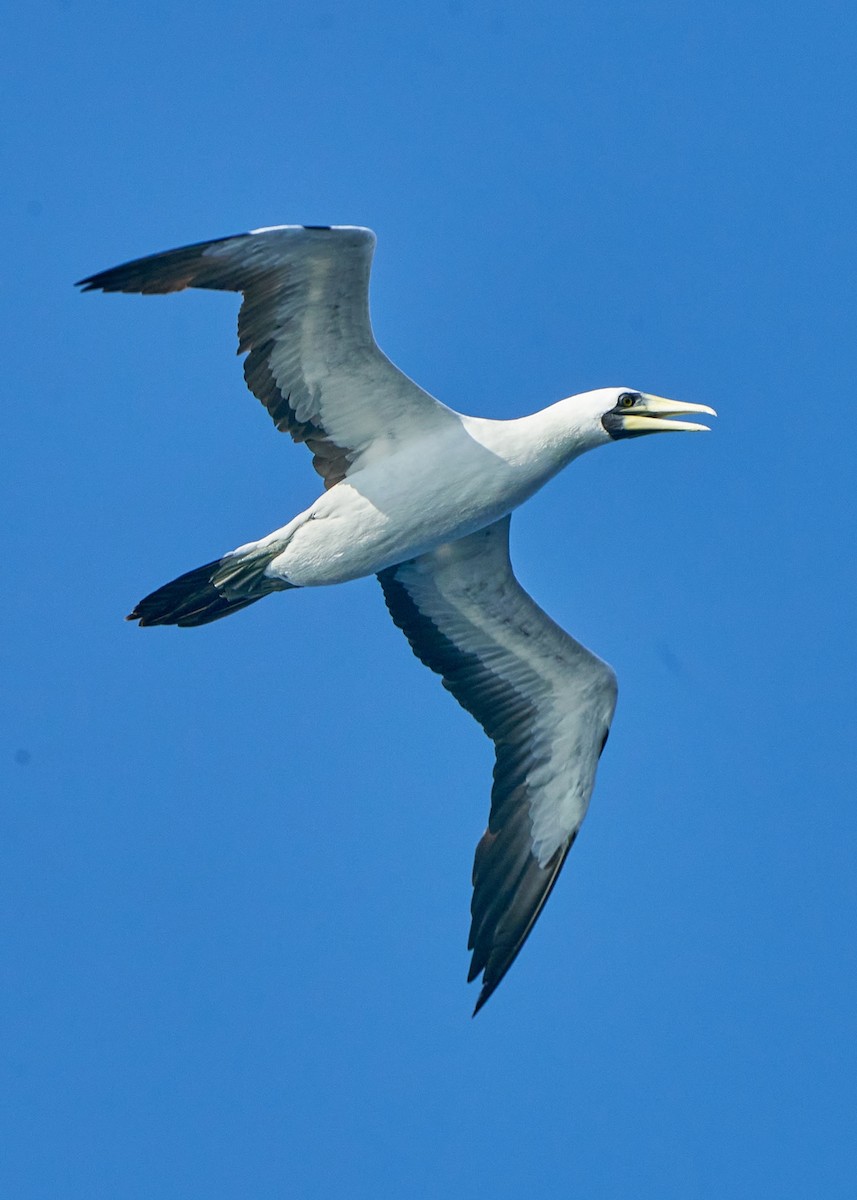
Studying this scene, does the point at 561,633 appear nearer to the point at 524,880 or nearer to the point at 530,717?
the point at 530,717

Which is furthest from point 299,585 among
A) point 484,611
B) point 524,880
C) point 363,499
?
point 524,880

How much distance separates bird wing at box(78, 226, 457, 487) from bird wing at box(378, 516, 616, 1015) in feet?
4.02

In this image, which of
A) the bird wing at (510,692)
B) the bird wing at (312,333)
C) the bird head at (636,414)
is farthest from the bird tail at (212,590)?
the bird head at (636,414)

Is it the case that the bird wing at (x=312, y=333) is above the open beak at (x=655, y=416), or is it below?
above

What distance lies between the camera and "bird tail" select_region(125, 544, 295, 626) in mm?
12984

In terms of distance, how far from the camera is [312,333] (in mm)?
12555

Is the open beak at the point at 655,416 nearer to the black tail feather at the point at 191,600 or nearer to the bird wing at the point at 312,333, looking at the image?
the bird wing at the point at 312,333

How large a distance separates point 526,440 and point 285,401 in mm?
1731

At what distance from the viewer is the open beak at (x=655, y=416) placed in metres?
12.7

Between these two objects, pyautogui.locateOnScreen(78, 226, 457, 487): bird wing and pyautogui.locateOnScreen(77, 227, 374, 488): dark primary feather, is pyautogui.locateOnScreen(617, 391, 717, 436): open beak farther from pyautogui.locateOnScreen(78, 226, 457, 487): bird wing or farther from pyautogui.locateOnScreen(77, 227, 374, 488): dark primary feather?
pyautogui.locateOnScreen(77, 227, 374, 488): dark primary feather

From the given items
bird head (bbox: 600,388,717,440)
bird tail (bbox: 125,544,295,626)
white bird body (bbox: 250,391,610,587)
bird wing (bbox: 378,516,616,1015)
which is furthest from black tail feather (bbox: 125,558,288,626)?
bird head (bbox: 600,388,717,440)

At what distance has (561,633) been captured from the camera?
13.8 meters

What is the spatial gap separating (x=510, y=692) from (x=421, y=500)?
2.05 metres

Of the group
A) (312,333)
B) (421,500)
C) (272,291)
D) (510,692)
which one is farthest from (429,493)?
(510,692)
